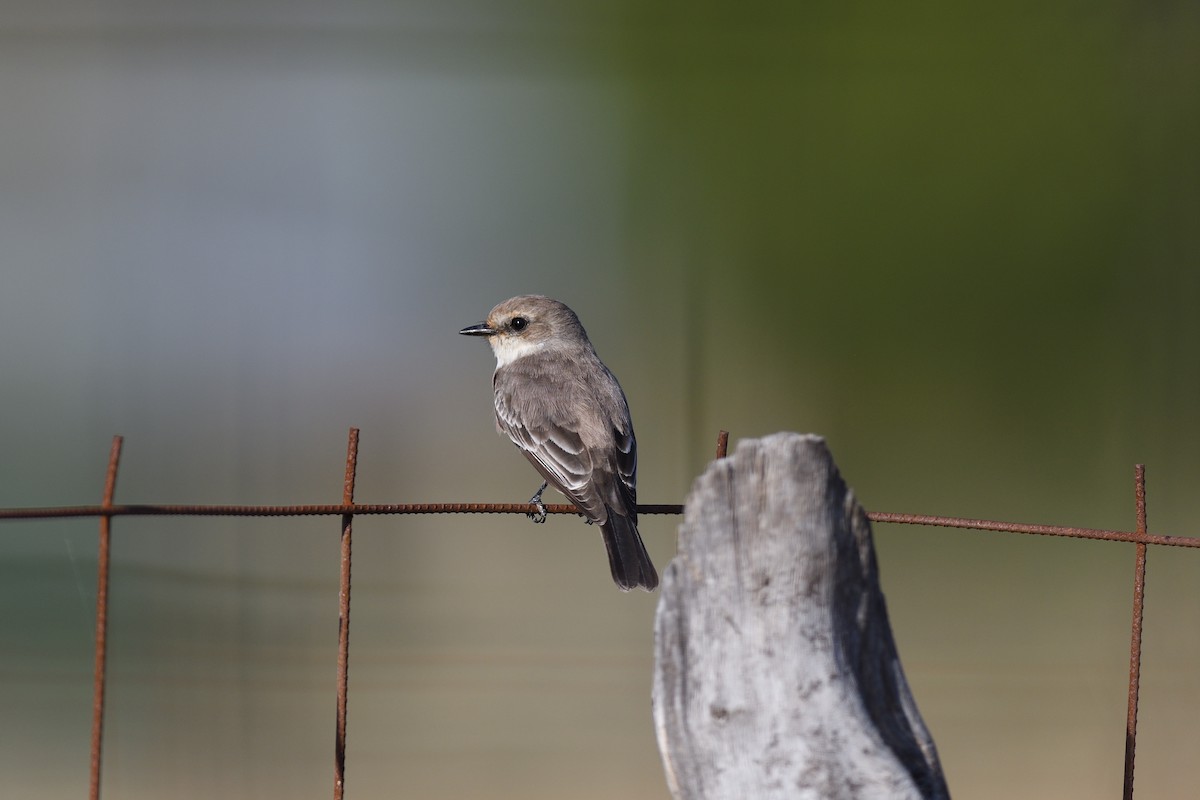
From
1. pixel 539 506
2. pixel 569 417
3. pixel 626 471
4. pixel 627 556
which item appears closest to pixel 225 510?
pixel 539 506

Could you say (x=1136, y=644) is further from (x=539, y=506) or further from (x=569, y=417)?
(x=569, y=417)

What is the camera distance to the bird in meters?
4.59

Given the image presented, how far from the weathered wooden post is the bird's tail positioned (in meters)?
2.45

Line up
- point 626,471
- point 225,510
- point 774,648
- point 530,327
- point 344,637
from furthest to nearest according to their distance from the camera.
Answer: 1. point 530,327
2. point 626,471
3. point 344,637
4. point 225,510
5. point 774,648

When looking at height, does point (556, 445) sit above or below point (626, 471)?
Result: above

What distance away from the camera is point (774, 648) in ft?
6.10

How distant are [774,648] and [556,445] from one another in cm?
313

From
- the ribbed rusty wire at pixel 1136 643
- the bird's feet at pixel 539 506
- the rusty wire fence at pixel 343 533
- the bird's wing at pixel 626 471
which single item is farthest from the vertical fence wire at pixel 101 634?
the bird's wing at pixel 626 471

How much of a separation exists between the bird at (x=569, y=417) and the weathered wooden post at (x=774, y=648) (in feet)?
7.28

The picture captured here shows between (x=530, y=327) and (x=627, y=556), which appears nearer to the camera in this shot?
(x=627, y=556)

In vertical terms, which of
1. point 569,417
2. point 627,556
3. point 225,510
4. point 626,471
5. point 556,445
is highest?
point 569,417

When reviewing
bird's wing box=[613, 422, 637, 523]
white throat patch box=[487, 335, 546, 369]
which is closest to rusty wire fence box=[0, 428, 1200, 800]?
bird's wing box=[613, 422, 637, 523]

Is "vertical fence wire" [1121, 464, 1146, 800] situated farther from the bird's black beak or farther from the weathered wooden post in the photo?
the bird's black beak

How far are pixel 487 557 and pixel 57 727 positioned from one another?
89.6 inches
